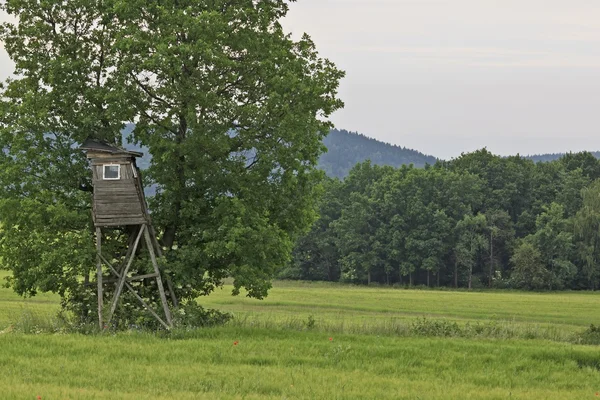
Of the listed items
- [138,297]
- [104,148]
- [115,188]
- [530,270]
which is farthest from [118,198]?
[530,270]

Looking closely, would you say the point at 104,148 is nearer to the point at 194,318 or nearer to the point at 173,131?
the point at 173,131

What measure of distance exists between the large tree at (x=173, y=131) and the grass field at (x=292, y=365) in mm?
4144

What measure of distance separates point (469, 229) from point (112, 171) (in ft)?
311

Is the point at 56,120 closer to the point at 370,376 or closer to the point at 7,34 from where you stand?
the point at 7,34

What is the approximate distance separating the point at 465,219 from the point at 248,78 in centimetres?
8833

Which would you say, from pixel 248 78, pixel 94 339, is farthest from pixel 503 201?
pixel 94 339

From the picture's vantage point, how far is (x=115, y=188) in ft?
90.9

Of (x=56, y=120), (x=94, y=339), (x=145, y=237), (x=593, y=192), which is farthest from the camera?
(x=593, y=192)

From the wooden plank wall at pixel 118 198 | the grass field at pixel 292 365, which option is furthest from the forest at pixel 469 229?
the wooden plank wall at pixel 118 198

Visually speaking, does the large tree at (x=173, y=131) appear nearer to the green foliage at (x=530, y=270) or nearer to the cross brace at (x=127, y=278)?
the cross brace at (x=127, y=278)

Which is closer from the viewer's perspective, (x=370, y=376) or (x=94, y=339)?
(x=370, y=376)

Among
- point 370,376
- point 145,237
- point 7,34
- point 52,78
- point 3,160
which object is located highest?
point 7,34

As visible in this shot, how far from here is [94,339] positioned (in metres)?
23.2

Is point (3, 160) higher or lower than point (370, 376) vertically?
higher
